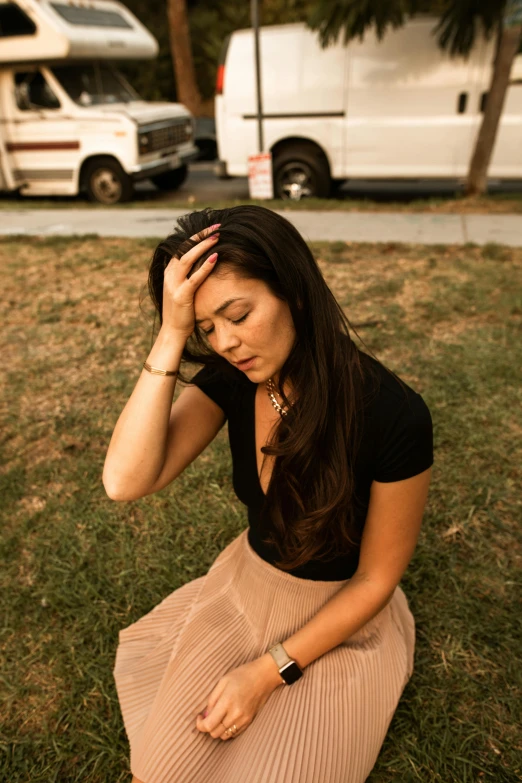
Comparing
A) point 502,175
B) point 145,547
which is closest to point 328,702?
point 145,547

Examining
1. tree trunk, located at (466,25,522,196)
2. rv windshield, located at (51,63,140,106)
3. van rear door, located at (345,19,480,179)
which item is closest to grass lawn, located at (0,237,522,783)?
tree trunk, located at (466,25,522,196)

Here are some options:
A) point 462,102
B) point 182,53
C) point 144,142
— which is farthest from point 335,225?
point 182,53

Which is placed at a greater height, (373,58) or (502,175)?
(373,58)

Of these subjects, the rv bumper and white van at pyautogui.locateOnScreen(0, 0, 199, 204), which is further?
the rv bumper

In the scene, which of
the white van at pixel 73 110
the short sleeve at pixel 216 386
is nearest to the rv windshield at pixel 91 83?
the white van at pixel 73 110

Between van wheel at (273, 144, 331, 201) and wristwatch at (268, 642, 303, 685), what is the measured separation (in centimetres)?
739

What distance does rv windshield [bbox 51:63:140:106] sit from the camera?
8969 mm

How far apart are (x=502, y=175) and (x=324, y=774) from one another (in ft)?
25.4

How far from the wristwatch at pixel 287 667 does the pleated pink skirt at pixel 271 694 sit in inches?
0.8

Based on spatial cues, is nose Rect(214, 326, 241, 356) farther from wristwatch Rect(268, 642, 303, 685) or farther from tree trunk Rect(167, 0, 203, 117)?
tree trunk Rect(167, 0, 203, 117)

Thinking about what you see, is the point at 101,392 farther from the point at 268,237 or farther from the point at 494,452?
the point at 268,237

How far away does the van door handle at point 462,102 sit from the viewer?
7.29 meters

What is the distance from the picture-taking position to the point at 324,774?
132 cm

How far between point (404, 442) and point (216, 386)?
1.72 feet
